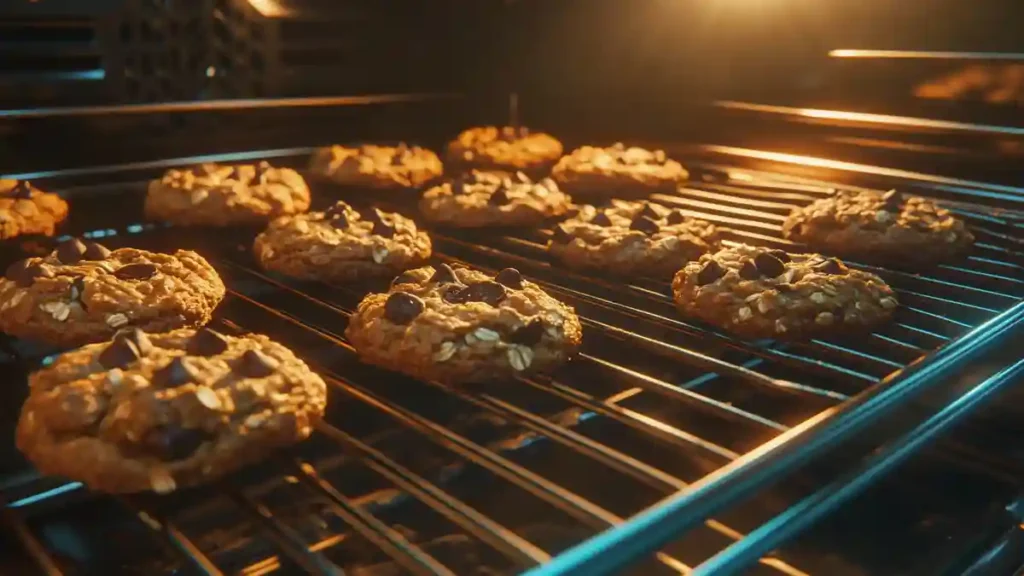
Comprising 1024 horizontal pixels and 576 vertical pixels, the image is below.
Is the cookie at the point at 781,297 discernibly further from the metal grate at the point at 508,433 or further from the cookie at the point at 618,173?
the cookie at the point at 618,173

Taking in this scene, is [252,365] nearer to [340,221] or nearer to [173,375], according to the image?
[173,375]

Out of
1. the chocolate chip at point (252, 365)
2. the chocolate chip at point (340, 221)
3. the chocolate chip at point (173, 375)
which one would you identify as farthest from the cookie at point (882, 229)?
the chocolate chip at point (173, 375)

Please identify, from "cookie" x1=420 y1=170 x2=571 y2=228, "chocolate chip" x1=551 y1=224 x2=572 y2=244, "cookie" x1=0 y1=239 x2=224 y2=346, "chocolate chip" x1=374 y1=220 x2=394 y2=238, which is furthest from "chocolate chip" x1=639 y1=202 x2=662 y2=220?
"cookie" x1=0 y1=239 x2=224 y2=346

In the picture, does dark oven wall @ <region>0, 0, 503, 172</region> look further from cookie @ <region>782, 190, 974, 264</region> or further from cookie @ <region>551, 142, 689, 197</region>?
cookie @ <region>782, 190, 974, 264</region>

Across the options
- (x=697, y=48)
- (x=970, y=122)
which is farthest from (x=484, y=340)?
(x=697, y=48)

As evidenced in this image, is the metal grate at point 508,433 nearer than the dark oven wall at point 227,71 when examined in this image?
Yes

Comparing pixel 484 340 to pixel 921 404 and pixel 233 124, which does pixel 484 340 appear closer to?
pixel 921 404
